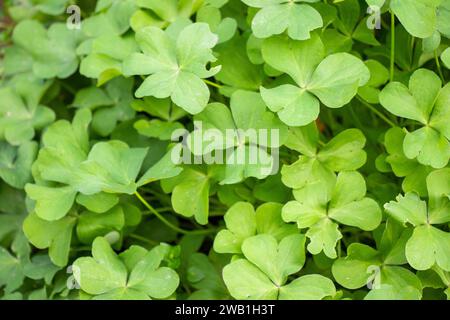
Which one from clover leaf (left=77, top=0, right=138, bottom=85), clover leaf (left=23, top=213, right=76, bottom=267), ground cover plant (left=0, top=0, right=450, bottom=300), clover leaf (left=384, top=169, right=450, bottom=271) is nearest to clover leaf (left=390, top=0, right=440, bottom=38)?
ground cover plant (left=0, top=0, right=450, bottom=300)

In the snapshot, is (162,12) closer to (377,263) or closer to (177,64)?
(177,64)

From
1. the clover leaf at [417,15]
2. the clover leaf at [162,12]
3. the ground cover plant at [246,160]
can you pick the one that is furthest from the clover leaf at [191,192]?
the clover leaf at [417,15]

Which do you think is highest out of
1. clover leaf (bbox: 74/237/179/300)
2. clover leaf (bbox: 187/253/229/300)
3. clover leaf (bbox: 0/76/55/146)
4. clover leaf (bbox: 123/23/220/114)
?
clover leaf (bbox: 123/23/220/114)

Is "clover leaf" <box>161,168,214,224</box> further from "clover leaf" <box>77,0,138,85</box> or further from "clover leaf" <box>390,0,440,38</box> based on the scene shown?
"clover leaf" <box>390,0,440,38</box>

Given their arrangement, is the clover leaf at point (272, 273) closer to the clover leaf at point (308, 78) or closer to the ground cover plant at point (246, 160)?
the ground cover plant at point (246, 160)

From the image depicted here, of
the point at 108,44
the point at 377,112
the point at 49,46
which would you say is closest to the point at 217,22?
the point at 108,44
